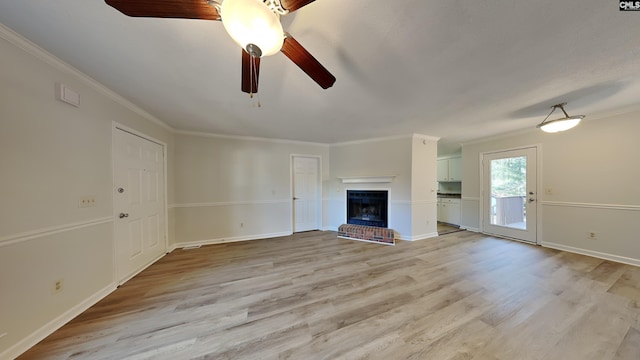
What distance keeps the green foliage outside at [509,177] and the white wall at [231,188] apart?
14.7ft

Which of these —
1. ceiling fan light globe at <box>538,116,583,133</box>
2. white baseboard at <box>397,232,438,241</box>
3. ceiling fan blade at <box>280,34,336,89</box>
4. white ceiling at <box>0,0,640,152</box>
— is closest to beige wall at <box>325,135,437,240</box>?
white baseboard at <box>397,232,438,241</box>

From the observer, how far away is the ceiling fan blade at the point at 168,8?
0.90 m

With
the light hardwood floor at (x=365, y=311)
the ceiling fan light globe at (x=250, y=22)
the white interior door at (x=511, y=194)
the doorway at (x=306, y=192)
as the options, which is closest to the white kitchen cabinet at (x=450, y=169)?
the white interior door at (x=511, y=194)

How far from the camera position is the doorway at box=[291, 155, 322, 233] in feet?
16.2

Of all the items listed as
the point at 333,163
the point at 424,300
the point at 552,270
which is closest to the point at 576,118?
the point at 552,270

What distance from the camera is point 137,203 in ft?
9.05

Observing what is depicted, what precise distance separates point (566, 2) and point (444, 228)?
16.8 ft

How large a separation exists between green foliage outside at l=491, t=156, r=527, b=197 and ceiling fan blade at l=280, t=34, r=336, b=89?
193 inches

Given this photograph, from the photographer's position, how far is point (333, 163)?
516cm

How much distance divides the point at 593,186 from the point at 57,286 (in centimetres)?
704

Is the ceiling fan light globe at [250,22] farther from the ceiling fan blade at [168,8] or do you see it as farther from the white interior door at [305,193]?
the white interior door at [305,193]

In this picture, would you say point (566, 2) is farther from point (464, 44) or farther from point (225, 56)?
point (225, 56)

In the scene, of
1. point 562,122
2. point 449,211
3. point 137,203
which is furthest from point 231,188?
point 449,211

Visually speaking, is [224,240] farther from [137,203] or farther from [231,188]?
[137,203]
